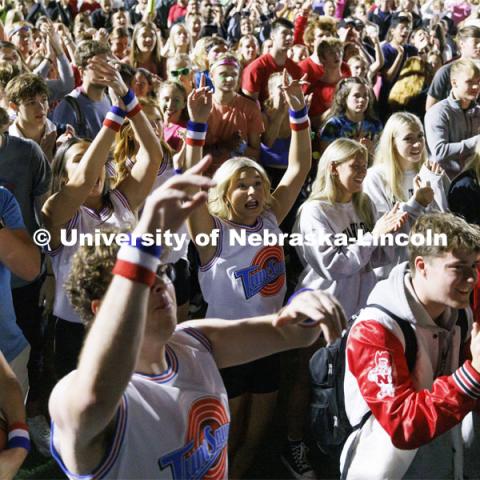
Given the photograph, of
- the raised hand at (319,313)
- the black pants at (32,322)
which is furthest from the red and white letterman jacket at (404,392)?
the black pants at (32,322)

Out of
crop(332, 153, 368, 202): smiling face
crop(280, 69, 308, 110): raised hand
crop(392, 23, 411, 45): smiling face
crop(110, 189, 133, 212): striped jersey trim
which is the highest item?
crop(392, 23, 411, 45): smiling face

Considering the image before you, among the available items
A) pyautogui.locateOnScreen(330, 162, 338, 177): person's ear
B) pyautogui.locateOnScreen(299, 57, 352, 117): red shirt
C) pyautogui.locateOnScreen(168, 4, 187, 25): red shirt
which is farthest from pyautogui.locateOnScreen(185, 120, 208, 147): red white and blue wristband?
pyautogui.locateOnScreen(168, 4, 187, 25): red shirt

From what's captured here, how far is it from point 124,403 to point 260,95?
17.4 ft

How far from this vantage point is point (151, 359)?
6.04 ft

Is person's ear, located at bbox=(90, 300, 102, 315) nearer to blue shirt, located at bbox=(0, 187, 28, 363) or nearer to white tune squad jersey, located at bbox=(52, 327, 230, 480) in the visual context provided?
white tune squad jersey, located at bbox=(52, 327, 230, 480)

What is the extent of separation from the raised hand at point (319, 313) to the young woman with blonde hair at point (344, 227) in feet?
4.98

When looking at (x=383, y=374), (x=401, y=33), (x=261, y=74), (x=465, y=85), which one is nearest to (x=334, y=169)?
(x=383, y=374)

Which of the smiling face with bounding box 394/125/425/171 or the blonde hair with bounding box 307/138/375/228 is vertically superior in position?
the smiling face with bounding box 394/125/425/171

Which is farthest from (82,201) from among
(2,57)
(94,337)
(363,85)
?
(363,85)

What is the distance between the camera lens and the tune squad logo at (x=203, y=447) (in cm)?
175

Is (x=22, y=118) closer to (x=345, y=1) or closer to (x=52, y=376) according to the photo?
(x=52, y=376)

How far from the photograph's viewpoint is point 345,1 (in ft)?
38.2

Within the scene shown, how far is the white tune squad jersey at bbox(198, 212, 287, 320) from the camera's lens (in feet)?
10.7

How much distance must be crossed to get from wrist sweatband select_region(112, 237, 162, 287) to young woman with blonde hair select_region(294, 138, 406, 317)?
1.98 meters
